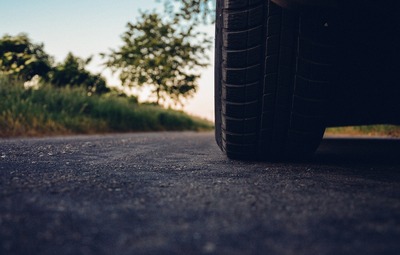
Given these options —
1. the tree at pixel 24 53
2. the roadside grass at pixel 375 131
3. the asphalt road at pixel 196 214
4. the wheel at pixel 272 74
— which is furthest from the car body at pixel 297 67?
the tree at pixel 24 53

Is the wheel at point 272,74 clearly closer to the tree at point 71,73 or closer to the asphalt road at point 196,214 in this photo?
the asphalt road at point 196,214

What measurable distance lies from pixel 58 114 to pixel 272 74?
15.1 ft

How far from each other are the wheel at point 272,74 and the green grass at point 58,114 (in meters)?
3.42

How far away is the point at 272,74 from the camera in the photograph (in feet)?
4.45

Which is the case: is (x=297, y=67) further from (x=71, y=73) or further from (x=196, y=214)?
(x=71, y=73)

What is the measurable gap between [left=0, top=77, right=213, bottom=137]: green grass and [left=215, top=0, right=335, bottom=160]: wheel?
3417 mm

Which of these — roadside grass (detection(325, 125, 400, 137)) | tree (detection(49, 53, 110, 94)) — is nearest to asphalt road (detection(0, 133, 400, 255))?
roadside grass (detection(325, 125, 400, 137))

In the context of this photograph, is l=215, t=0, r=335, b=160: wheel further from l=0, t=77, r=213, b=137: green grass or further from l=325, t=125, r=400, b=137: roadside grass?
l=325, t=125, r=400, b=137: roadside grass

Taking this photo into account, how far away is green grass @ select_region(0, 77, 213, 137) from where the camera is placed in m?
4.40

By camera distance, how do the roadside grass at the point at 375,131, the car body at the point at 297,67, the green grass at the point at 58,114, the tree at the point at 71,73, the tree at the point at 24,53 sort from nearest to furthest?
the car body at the point at 297,67 < the green grass at the point at 58,114 < the roadside grass at the point at 375,131 < the tree at the point at 24,53 < the tree at the point at 71,73

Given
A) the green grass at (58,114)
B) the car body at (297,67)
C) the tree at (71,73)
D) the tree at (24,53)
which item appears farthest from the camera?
the tree at (71,73)

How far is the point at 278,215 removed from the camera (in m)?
0.64

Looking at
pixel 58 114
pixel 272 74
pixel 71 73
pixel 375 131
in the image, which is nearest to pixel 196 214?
pixel 272 74

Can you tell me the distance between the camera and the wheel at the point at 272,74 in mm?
1278
